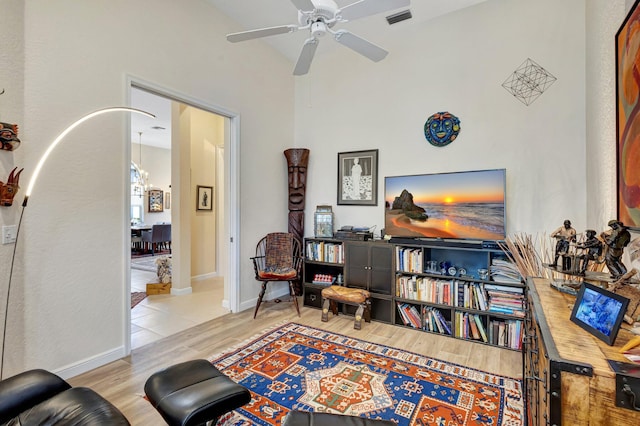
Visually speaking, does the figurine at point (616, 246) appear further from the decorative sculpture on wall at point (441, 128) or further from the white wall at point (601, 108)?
the decorative sculpture on wall at point (441, 128)

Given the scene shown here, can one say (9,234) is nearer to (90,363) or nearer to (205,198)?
(90,363)

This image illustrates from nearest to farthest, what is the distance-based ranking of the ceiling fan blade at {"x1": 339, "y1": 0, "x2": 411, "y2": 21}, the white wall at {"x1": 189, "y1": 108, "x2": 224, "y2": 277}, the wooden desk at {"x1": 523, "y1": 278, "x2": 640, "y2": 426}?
1. the wooden desk at {"x1": 523, "y1": 278, "x2": 640, "y2": 426}
2. the ceiling fan blade at {"x1": 339, "y1": 0, "x2": 411, "y2": 21}
3. the white wall at {"x1": 189, "y1": 108, "x2": 224, "y2": 277}

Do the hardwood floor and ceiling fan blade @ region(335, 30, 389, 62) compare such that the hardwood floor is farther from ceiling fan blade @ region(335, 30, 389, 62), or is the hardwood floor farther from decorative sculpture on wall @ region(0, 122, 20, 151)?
ceiling fan blade @ region(335, 30, 389, 62)

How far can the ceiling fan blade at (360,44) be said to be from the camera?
7.28 feet

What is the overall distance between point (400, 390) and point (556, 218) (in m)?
2.33

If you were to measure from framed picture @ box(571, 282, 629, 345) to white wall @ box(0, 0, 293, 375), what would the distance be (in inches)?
126

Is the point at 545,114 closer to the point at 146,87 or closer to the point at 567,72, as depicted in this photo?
the point at 567,72

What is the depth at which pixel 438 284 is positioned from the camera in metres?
3.19

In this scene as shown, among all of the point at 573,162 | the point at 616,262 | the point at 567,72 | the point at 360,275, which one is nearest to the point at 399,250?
the point at 360,275

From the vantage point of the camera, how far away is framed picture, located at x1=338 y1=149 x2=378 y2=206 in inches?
157

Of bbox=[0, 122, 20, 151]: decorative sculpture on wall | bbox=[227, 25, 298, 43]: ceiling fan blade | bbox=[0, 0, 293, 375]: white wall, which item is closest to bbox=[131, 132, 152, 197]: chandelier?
bbox=[0, 0, 293, 375]: white wall

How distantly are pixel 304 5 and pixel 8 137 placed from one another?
2194mm

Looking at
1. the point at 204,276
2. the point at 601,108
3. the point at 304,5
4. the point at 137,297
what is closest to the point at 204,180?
the point at 204,276

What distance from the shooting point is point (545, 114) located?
118 inches
